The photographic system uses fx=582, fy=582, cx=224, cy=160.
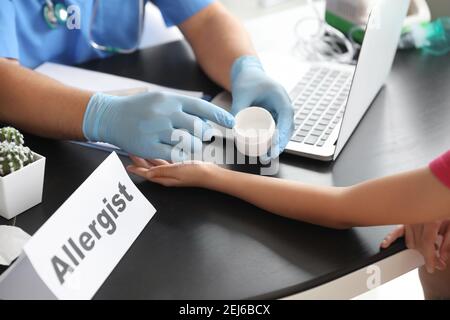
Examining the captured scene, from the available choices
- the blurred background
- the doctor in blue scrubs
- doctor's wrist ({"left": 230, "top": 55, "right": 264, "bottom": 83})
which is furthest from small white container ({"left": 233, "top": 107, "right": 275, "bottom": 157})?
the blurred background

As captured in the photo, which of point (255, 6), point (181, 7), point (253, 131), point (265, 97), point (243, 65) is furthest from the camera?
point (255, 6)

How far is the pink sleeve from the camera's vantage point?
2.78 feet

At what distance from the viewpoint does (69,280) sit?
2.61 ft

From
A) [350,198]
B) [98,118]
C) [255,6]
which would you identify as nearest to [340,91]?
[350,198]

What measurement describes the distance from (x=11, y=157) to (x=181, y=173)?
0.92 ft

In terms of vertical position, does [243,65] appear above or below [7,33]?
below

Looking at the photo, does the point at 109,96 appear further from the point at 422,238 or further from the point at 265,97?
Result: the point at 422,238

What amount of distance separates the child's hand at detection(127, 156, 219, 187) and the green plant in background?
0.20 metres

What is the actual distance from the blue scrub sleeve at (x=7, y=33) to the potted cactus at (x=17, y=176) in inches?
13.8

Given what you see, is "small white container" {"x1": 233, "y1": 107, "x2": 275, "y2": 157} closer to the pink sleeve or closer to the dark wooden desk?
the dark wooden desk

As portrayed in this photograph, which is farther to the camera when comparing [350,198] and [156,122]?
[156,122]

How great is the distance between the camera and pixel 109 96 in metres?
1.12

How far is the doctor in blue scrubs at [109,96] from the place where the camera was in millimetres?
1052
